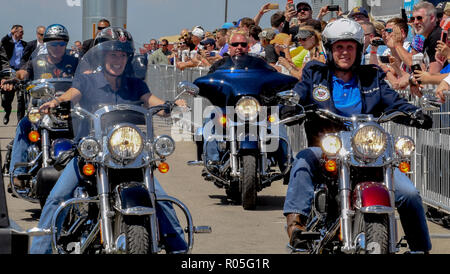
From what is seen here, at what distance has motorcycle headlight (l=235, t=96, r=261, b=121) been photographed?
32.5ft

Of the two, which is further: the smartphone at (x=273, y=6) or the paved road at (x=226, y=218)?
the smartphone at (x=273, y=6)

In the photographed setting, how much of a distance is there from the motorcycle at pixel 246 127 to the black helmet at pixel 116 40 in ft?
10.8

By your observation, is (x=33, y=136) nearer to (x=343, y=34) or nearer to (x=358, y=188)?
(x=343, y=34)

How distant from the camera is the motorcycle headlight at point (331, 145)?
19.3 feet

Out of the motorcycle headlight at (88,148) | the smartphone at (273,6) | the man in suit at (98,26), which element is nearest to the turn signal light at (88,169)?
the motorcycle headlight at (88,148)

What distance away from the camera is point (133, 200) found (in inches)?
222

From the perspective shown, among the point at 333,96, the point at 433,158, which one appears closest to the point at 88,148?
the point at 333,96

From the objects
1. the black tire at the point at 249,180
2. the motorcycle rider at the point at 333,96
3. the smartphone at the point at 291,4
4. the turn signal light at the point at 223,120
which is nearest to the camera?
the motorcycle rider at the point at 333,96

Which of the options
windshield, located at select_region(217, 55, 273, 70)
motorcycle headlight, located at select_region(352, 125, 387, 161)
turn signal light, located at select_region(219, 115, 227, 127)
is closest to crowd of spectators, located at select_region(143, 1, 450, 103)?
windshield, located at select_region(217, 55, 273, 70)

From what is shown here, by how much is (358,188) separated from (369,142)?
28cm

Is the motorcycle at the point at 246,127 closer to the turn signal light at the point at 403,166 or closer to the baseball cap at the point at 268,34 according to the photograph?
the turn signal light at the point at 403,166

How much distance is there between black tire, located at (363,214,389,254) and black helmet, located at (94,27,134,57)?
1968mm
